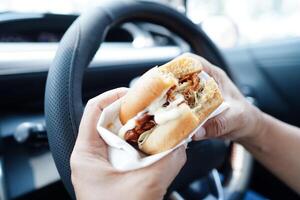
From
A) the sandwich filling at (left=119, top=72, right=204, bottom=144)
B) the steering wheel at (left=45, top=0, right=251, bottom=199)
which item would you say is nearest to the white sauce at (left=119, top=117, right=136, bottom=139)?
the sandwich filling at (left=119, top=72, right=204, bottom=144)

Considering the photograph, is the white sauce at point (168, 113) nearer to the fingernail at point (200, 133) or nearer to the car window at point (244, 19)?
the fingernail at point (200, 133)

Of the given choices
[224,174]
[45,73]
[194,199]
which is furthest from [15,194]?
[224,174]

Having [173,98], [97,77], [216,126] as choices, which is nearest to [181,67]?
[173,98]

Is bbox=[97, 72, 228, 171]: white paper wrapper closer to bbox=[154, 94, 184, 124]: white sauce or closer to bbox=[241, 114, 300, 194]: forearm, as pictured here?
bbox=[154, 94, 184, 124]: white sauce

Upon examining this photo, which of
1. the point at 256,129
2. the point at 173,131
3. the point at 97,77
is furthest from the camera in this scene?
the point at 97,77

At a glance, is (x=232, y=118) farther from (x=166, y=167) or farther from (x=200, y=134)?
(x=166, y=167)

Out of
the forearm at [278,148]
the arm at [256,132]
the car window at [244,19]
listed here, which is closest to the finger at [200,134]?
the arm at [256,132]
